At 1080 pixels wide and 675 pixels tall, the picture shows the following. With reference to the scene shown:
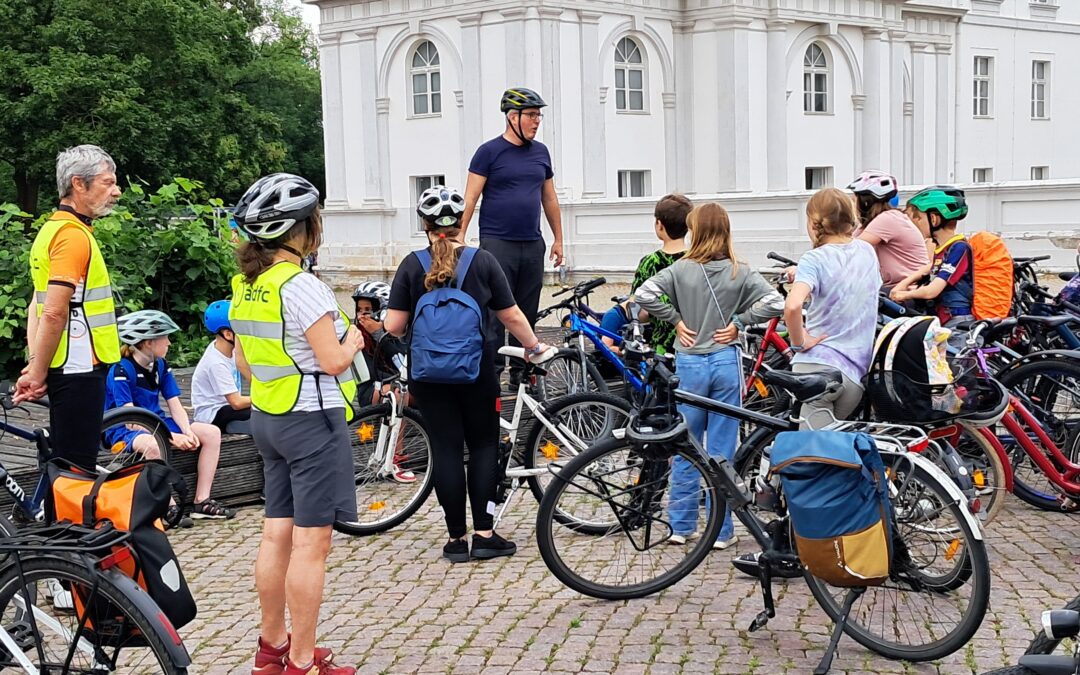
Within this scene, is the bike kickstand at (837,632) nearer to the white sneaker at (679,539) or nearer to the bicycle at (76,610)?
the white sneaker at (679,539)

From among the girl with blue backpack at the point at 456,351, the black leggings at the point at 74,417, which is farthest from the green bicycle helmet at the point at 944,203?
the black leggings at the point at 74,417

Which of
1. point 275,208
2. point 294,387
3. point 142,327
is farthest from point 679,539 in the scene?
point 142,327

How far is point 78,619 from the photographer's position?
15.1 ft

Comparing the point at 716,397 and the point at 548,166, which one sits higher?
Result: the point at 548,166

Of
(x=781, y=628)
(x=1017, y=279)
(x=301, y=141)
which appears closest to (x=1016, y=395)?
(x=781, y=628)

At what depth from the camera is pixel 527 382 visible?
8047mm

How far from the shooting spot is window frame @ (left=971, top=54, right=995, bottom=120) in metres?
43.2

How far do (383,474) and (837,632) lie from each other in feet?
11.7

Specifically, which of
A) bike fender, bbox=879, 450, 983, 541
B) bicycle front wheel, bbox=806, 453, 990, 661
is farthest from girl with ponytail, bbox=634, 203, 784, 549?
bike fender, bbox=879, 450, 983, 541

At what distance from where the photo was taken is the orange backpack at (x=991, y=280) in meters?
8.49

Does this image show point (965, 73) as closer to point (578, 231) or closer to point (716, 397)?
point (578, 231)

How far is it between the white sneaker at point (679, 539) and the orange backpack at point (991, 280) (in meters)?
3.04

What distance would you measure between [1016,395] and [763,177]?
27.5 meters

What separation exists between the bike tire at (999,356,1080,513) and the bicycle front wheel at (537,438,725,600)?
212 centimetres
